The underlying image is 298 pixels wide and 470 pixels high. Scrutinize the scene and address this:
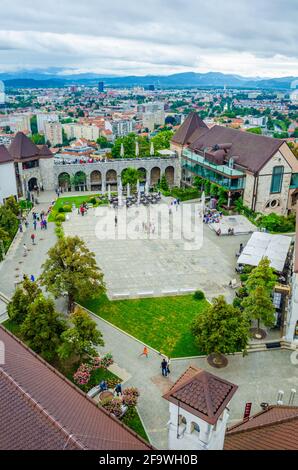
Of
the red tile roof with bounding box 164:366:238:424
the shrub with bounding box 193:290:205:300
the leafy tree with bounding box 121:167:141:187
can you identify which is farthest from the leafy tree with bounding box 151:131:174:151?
the red tile roof with bounding box 164:366:238:424

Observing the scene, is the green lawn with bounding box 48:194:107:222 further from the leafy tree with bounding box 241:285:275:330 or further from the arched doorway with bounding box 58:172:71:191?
the leafy tree with bounding box 241:285:275:330

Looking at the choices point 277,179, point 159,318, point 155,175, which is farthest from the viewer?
point 155,175

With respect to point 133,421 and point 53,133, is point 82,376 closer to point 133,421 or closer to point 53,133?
point 133,421

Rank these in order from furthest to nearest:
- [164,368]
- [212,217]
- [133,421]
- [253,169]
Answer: [253,169], [212,217], [164,368], [133,421]

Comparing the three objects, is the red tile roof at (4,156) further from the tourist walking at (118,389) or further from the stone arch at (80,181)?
the tourist walking at (118,389)

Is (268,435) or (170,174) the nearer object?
(268,435)

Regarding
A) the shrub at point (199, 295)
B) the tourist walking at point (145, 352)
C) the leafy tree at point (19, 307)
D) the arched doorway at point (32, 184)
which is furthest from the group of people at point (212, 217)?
the arched doorway at point (32, 184)

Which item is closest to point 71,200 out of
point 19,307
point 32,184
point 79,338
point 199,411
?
point 32,184
